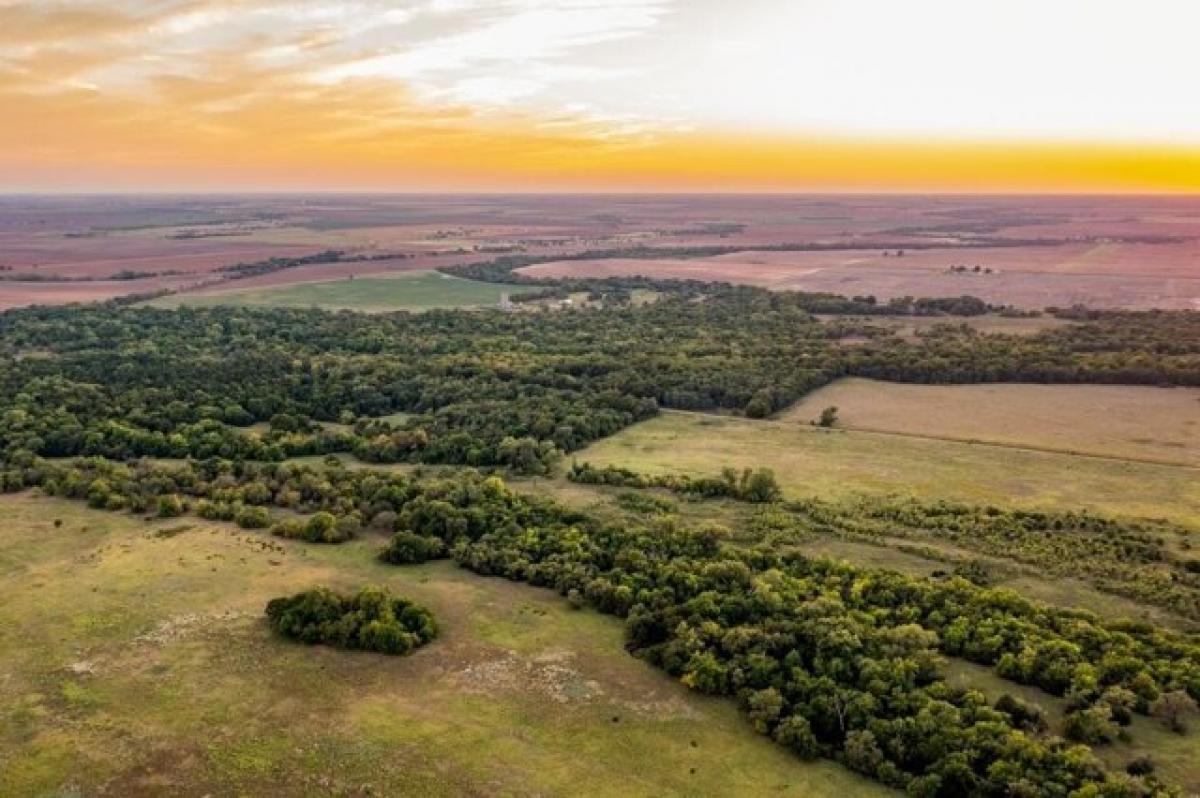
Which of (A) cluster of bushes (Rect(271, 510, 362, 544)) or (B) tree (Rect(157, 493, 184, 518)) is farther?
(B) tree (Rect(157, 493, 184, 518))

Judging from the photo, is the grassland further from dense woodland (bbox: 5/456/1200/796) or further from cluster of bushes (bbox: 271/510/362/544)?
cluster of bushes (bbox: 271/510/362/544)

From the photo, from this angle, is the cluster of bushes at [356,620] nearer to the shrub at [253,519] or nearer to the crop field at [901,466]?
the shrub at [253,519]

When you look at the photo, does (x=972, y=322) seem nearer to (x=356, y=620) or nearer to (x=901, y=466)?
(x=901, y=466)

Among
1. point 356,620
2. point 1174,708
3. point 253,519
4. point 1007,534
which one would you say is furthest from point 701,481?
point 1174,708

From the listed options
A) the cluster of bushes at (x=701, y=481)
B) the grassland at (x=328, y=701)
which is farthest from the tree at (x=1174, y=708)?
the cluster of bushes at (x=701, y=481)

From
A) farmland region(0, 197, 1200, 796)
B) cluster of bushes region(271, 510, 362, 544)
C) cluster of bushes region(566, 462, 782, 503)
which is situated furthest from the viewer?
cluster of bushes region(566, 462, 782, 503)

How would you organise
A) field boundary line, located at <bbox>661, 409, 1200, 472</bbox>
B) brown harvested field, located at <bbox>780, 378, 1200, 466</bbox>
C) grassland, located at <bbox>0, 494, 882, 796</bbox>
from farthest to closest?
1. brown harvested field, located at <bbox>780, 378, 1200, 466</bbox>
2. field boundary line, located at <bbox>661, 409, 1200, 472</bbox>
3. grassland, located at <bbox>0, 494, 882, 796</bbox>

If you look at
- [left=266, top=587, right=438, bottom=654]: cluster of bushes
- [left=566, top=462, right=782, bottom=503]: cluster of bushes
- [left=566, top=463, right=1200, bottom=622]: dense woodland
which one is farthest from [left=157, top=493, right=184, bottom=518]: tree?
[left=566, top=463, right=1200, bottom=622]: dense woodland

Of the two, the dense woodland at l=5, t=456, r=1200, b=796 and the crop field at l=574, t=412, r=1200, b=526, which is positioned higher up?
the crop field at l=574, t=412, r=1200, b=526
